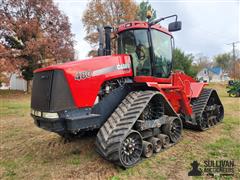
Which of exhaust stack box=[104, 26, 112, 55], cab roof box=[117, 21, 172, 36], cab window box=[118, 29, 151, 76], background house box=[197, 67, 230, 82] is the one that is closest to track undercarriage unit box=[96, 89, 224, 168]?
cab window box=[118, 29, 151, 76]

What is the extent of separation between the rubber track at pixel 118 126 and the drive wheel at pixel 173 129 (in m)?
0.90

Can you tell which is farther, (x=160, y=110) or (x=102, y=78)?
(x=160, y=110)

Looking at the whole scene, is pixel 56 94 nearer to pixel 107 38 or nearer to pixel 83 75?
pixel 83 75

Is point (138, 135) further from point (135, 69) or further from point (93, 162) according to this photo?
point (135, 69)

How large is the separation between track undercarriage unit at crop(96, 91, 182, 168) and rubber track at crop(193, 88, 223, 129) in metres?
1.15

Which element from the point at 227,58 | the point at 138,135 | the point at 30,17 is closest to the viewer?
the point at 138,135

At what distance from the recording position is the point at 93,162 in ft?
12.3

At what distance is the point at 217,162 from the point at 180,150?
0.77m

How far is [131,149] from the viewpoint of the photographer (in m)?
3.56

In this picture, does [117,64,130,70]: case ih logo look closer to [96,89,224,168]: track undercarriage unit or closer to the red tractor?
the red tractor

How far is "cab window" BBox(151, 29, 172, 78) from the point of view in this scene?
476 cm

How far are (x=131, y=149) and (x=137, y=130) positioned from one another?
0.38m

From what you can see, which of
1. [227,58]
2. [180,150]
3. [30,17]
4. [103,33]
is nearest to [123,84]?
[103,33]

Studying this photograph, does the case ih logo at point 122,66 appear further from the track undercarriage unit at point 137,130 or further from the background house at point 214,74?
the background house at point 214,74
